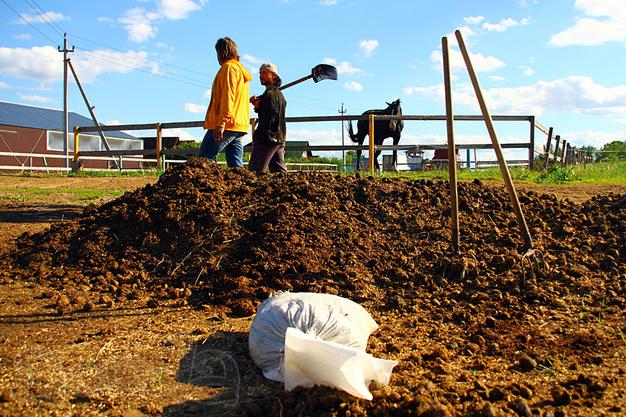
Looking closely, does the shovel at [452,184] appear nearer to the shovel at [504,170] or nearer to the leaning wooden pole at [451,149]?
the leaning wooden pole at [451,149]

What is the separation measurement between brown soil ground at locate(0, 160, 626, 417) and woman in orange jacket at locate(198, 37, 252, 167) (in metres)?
0.57

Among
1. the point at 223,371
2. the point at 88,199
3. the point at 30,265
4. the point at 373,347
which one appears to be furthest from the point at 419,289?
the point at 88,199

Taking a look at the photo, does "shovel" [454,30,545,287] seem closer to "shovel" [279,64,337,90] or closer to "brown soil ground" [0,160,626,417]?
"brown soil ground" [0,160,626,417]

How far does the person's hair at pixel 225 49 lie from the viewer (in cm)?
599

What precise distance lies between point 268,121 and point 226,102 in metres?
0.58

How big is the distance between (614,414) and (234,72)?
480cm

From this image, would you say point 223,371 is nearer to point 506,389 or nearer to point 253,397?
point 253,397

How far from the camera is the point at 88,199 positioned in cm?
788

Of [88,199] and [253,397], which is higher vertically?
[88,199]

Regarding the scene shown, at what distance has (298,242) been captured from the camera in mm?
4316

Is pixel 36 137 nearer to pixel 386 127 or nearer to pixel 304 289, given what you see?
pixel 386 127

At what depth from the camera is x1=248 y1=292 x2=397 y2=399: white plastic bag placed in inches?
86.8

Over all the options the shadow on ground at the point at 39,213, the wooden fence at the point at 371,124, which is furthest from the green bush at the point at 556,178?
the shadow on ground at the point at 39,213

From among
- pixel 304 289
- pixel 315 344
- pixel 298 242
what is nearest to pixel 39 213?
pixel 298 242
